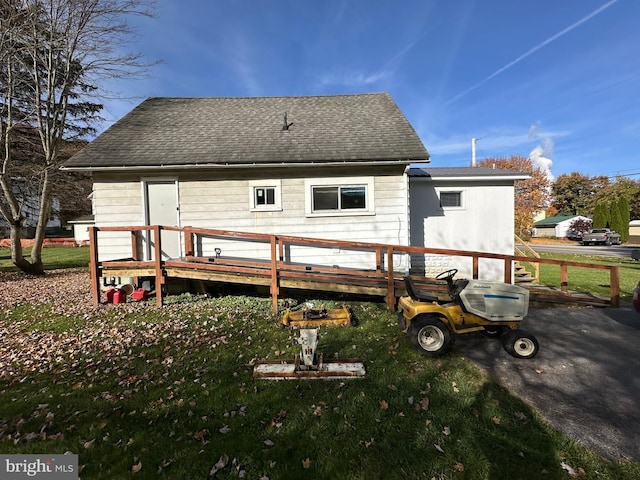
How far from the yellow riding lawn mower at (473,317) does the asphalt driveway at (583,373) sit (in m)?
0.33

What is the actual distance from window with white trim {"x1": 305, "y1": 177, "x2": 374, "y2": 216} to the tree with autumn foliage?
91.0ft

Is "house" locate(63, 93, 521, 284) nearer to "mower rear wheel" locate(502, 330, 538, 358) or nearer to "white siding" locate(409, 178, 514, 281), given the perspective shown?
"white siding" locate(409, 178, 514, 281)

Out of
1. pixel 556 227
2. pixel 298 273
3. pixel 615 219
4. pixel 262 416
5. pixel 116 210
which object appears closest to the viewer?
pixel 262 416

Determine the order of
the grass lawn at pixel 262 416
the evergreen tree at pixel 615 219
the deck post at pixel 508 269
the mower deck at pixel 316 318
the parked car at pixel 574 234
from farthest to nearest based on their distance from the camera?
the parked car at pixel 574 234 → the evergreen tree at pixel 615 219 → the deck post at pixel 508 269 → the mower deck at pixel 316 318 → the grass lawn at pixel 262 416

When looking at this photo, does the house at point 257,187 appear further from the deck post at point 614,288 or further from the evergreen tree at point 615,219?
the evergreen tree at point 615,219

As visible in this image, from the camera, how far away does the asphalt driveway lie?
9.12 feet

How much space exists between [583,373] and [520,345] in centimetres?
71

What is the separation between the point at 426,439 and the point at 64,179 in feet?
54.7

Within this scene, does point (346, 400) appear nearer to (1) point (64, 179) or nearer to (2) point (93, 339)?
(2) point (93, 339)

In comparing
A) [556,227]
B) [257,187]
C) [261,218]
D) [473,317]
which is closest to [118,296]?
[261,218]

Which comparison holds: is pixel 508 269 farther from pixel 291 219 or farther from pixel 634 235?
pixel 634 235

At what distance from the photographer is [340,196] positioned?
8.15 m

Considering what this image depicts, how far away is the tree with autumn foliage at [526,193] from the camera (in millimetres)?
30766

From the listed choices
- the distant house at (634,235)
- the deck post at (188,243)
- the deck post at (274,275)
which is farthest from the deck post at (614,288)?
the distant house at (634,235)
